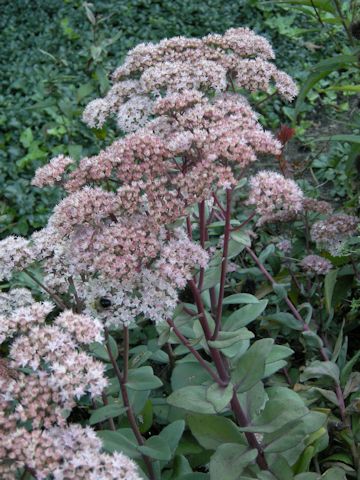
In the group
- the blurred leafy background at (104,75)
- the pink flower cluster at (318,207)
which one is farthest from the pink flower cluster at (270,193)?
the pink flower cluster at (318,207)

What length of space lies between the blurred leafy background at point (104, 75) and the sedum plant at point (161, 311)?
0.68 meters

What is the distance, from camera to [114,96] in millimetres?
2793

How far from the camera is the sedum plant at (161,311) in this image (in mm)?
1774

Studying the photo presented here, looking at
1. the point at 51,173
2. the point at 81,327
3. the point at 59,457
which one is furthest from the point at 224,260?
the point at 59,457

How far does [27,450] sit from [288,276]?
6.67ft

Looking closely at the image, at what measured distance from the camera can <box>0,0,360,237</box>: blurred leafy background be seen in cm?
458

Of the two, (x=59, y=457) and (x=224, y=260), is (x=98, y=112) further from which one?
(x=59, y=457)

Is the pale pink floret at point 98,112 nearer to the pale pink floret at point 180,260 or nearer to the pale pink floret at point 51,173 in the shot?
the pale pink floret at point 51,173

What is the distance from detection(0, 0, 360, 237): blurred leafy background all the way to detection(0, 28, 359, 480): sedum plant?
0.68 m

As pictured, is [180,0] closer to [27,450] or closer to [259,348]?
[259,348]

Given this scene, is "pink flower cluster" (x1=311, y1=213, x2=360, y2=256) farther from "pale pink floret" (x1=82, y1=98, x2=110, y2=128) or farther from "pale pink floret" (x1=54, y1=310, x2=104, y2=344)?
"pale pink floret" (x1=54, y1=310, x2=104, y2=344)

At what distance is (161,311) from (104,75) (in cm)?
323

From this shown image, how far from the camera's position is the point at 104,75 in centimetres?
488

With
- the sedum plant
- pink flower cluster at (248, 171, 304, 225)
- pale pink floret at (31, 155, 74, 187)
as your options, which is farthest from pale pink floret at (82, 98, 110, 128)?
pink flower cluster at (248, 171, 304, 225)
